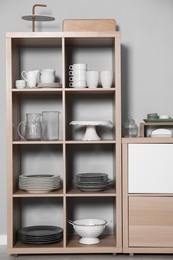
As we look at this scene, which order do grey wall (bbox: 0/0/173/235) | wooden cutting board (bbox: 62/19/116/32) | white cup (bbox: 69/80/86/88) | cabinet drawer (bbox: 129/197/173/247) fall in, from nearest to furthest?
cabinet drawer (bbox: 129/197/173/247) < white cup (bbox: 69/80/86/88) < wooden cutting board (bbox: 62/19/116/32) < grey wall (bbox: 0/0/173/235)

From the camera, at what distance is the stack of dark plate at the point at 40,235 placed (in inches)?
134

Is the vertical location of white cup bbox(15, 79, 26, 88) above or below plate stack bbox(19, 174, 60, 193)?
above

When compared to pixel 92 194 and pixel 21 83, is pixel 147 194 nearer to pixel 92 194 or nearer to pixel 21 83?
pixel 92 194

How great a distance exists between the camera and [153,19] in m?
3.73

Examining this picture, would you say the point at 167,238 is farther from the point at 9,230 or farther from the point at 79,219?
the point at 9,230

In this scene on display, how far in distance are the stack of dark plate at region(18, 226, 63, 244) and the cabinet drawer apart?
521 millimetres

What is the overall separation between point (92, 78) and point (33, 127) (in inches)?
20.6

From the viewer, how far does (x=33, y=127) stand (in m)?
3.46

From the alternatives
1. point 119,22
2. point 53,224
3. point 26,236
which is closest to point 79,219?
point 53,224

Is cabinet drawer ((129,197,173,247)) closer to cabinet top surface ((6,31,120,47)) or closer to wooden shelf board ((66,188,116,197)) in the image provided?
wooden shelf board ((66,188,116,197))

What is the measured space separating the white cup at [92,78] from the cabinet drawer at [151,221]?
2.64ft

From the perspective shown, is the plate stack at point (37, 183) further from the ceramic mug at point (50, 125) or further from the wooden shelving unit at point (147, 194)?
the wooden shelving unit at point (147, 194)

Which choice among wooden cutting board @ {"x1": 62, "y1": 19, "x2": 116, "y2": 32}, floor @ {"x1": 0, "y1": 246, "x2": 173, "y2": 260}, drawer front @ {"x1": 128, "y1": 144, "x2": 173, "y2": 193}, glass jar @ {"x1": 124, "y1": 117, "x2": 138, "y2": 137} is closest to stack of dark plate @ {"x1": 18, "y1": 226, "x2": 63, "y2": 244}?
floor @ {"x1": 0, "y1": 246, "x2": 173, "y2": 260}

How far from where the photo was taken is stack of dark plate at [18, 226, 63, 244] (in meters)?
3.41
